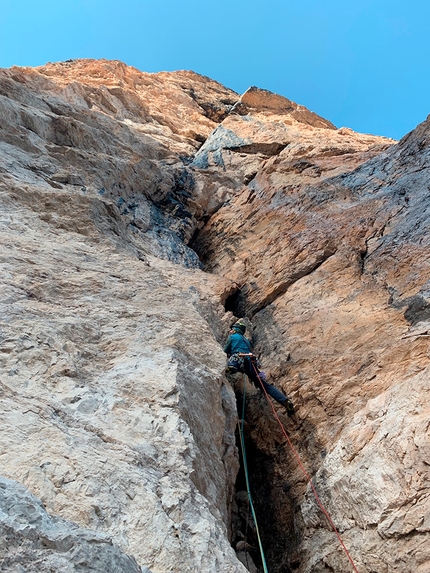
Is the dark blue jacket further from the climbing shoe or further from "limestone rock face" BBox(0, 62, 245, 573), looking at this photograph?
the climbing shoe

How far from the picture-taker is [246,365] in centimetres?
741

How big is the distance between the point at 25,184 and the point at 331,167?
7.96 m

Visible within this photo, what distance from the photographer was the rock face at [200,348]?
3.54 m

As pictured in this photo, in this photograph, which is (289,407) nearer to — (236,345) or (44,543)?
(236,345)

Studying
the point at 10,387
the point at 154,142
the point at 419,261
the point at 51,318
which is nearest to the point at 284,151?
the point at 154,142

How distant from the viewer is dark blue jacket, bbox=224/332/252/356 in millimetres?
7633

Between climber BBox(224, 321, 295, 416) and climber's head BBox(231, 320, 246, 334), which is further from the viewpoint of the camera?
climber's head BBox(231, 320, 246, 334)

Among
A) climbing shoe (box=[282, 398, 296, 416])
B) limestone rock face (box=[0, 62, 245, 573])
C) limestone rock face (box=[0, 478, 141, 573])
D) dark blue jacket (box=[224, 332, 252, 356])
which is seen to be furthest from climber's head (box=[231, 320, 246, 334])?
limestone rock face (box=[0, 478, 141, 573])

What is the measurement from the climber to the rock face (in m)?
0.30

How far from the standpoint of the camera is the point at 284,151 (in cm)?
1482

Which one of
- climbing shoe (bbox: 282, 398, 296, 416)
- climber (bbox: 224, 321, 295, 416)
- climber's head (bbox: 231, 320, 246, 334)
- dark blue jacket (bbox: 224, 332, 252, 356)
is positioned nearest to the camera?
climbing shoe (bbox: 282, 398, 296, 416)

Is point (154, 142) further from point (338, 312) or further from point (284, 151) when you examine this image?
point (338, 312)

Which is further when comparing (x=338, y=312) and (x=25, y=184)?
(x=25, y=184)

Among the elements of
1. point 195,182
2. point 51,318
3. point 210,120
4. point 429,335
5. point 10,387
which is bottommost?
point 10,387
